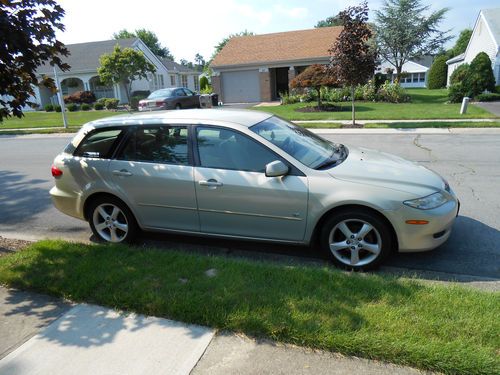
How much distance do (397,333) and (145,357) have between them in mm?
1730

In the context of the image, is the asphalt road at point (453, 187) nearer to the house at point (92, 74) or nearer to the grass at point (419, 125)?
the grass at point (419, 125)

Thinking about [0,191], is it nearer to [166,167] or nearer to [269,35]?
[166,167]

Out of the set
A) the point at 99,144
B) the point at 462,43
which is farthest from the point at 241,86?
the point at 462,43

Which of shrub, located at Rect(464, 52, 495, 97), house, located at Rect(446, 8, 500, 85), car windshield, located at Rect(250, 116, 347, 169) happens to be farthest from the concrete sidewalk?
house, located at Rect(446, 8, 500, 85)

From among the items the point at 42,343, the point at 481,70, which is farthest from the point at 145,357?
the point at 481,70

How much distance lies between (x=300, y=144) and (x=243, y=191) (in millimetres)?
928

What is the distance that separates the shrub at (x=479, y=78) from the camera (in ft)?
82.8

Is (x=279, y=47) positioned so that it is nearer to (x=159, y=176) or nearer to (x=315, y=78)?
(x=315, y=78)

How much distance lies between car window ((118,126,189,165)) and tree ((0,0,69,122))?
1.19 metres

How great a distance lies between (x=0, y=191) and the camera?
8.41 m

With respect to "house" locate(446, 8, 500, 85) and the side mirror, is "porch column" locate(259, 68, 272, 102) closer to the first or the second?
"house" locate(446, 8, 500, 85)

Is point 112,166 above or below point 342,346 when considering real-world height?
above

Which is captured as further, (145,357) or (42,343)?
(42,343)

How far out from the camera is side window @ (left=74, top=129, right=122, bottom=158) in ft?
16.3
